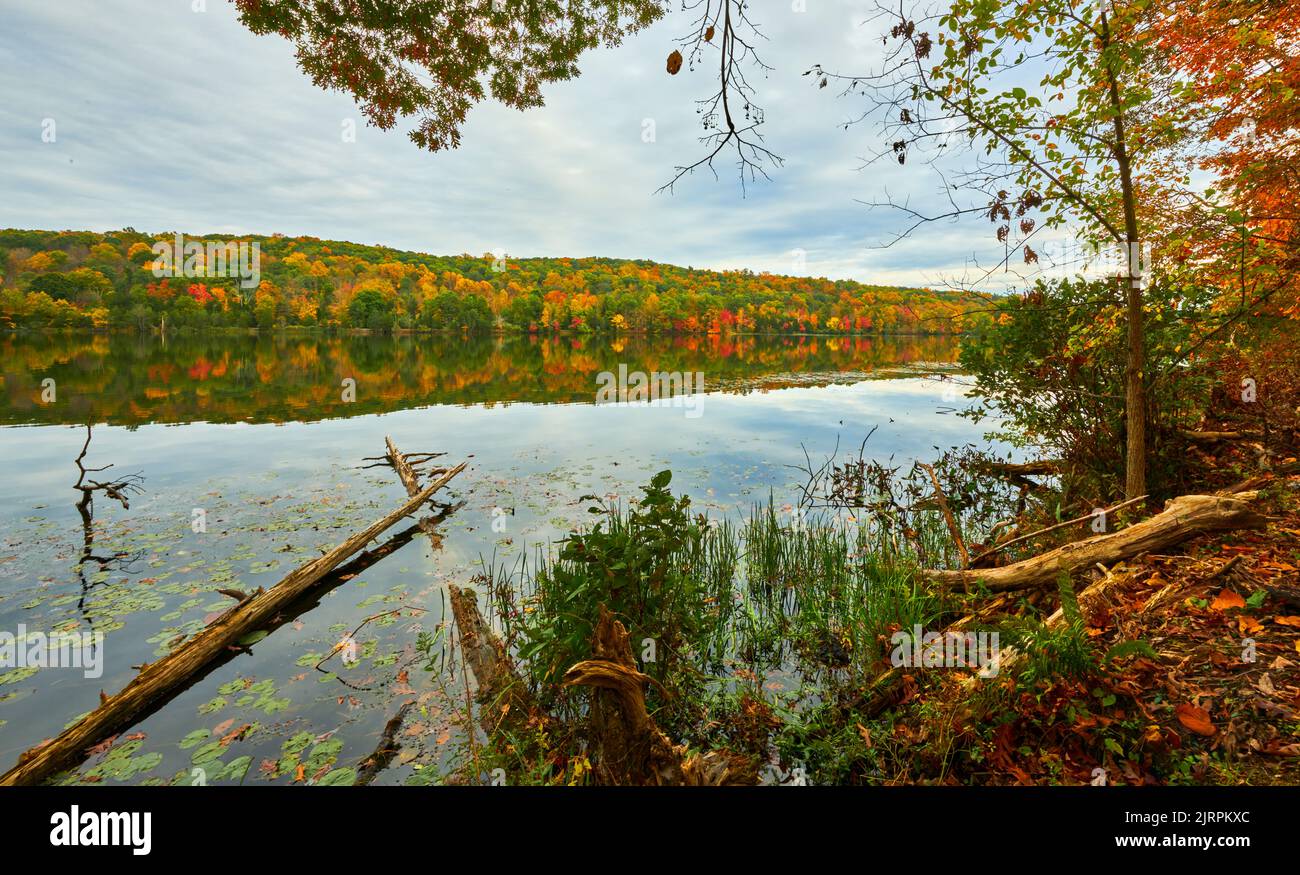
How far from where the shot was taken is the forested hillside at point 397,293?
2844 inches

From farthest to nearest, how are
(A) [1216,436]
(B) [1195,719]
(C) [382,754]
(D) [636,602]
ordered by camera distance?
(A) [1216,436] < (D) [636,602] < (C) [382,754] < (B) [1195,719]

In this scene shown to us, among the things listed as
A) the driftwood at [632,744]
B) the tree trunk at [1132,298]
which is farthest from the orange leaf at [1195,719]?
the tree trunk at [1132,298]

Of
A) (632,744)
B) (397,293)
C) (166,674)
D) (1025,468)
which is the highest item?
(397,293)

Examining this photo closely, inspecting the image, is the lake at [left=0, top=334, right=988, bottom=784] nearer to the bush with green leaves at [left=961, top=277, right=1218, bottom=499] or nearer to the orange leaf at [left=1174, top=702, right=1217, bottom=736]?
the bush with green leaves at [left=961, top=277, right=1218, bottom=499]

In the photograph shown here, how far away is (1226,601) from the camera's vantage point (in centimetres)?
385

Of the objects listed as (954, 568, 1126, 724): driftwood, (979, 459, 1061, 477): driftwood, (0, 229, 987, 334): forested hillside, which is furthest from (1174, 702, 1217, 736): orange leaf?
(0, 229, 987, 334): forested hillside

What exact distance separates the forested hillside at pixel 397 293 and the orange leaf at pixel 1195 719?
6115cm

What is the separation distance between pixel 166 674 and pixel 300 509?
5.54m

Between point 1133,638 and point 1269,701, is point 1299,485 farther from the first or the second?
point 1269,701

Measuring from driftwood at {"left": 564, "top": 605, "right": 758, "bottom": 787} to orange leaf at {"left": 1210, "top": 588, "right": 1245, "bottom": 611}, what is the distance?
138 inches

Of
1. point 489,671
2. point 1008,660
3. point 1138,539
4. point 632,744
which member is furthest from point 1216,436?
point 489,671

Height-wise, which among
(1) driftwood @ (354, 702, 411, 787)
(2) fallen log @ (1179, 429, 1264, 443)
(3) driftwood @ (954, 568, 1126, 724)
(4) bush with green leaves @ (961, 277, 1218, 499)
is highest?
(4) bush with green leaves @ (961, 277, 1218, 499)

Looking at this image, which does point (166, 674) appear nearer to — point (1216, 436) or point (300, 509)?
point (300, 509)

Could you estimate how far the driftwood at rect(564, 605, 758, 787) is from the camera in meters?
3.18
